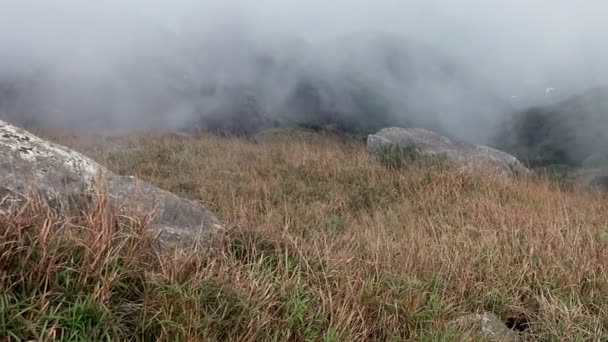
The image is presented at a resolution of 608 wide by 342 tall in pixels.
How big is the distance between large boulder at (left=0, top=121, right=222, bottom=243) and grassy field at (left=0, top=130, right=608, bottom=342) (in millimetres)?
295

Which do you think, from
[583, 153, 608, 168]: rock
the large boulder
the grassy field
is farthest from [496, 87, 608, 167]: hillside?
the large boulder

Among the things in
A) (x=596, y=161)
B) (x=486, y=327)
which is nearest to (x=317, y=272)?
(x=486, y=327)

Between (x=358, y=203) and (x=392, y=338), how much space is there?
3.16 meters

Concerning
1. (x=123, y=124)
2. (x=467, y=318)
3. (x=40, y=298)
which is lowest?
(x=123, y=124)

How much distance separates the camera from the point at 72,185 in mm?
3549

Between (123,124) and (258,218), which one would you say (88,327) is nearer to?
(258,218)

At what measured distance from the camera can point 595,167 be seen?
10922mm

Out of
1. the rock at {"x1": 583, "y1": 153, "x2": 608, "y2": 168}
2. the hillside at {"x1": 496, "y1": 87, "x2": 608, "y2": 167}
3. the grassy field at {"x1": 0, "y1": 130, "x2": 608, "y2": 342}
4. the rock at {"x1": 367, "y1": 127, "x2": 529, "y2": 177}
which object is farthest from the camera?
the hillside at {"x1": 496, "y1": 87, "x2": 608, "y2": 167}

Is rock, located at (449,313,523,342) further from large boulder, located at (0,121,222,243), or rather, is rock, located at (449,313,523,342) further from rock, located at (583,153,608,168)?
rock, located at (583,153,608,168)

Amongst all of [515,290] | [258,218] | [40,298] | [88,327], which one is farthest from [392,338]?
[258,218]

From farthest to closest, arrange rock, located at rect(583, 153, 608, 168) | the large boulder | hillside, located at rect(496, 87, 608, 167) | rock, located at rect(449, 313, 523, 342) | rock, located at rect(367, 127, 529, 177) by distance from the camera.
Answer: hillside, located at rect(496, 87, 608, 167) → rock, located at rect(583, 153, 608, 168) → rock, located at rect(367, 127, 529, 177) → the large boulder → rock, located at rect(449, 313, 523, 342)

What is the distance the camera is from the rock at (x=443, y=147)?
8.77m

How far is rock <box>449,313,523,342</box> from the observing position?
9.55 ft

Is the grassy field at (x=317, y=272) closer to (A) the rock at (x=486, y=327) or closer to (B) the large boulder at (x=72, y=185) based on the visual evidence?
(A) the rock at (x=486, y=327)
